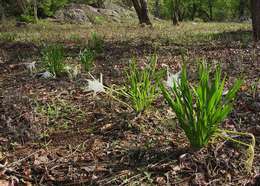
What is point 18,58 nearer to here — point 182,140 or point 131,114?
point 131,114

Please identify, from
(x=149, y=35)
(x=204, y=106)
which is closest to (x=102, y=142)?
(x=204, y=106)

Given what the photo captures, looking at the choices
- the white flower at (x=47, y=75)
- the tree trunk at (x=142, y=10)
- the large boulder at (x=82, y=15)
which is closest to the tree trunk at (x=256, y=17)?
the white flower at (x=47, y=75)

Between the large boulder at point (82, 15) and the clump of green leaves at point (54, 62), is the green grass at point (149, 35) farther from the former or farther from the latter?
the large boulder at point (82, 15)

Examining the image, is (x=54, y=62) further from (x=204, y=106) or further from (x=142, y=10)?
(x=142, y=10)

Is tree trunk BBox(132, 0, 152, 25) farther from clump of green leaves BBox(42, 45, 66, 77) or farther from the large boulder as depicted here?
clump of green leaves BBox(42, 45, 66, 77)

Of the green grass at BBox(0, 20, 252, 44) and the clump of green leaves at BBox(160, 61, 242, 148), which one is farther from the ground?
the clump of green leaves at BBox(160, 61, 242, 148)

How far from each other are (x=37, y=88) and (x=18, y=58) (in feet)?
7.50

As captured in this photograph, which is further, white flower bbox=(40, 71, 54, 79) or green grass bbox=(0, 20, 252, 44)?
green grass bbox=(0, 20, 252, 44)

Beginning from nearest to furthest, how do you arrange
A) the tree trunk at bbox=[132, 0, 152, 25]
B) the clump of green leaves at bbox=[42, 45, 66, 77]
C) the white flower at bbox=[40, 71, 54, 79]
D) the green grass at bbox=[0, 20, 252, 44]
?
the clump of green leaves at bbox=[42, 45, 66, 77] → the white flower at bbox=[40, 71, 54, 79] → the green grass at bbox=[0, 20, 252, 44] → the tree trunk at bbox=[132, 0, 152, 25]

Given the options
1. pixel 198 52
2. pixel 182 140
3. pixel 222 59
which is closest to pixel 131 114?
pixel 182 140

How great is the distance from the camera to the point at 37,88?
398cm

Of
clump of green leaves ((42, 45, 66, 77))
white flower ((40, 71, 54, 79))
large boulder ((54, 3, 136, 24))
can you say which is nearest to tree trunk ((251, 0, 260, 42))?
clump of green leaves ((42, 45, 66, 77))

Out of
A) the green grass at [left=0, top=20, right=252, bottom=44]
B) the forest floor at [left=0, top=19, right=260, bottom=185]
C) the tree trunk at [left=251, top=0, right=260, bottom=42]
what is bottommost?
the forest floor at [left=0, top=19, right=260, bottom=185]

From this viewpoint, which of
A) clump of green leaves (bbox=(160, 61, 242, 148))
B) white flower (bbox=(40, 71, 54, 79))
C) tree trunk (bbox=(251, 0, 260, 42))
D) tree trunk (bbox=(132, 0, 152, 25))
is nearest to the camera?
clump of green leaves (bbox=(160, 61, 242, 148))
